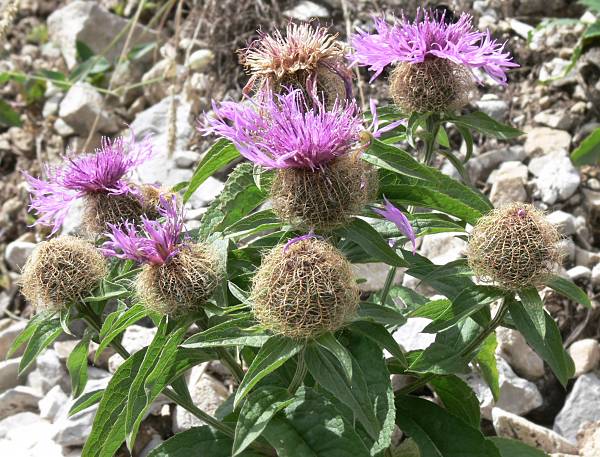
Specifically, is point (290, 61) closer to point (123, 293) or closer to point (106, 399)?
point (123, 293)

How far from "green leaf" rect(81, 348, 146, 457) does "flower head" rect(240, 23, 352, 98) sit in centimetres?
108

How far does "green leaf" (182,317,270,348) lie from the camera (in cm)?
273

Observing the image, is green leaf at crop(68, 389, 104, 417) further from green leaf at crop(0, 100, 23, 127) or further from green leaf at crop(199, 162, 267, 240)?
green leaf at crop(0, 100, 23, 127)

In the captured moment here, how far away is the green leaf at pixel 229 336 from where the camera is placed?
8.96 ft

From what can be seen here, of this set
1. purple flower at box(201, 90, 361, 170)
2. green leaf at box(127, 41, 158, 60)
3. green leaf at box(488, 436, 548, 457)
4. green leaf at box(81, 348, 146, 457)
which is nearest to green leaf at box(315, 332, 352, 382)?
purple flower at box(201, 90, 361, 170)

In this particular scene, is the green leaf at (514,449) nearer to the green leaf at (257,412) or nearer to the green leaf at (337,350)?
the green leaf at (257,412)

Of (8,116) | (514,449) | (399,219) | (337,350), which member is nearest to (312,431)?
(337,350)

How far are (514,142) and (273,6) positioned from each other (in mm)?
2199

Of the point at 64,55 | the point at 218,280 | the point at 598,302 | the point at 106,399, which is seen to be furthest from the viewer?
the point at 64,55

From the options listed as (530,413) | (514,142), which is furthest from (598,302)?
(514,142)

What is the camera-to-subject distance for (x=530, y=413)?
186 inches

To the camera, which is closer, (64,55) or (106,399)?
(106,399)

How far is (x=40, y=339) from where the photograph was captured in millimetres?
3205

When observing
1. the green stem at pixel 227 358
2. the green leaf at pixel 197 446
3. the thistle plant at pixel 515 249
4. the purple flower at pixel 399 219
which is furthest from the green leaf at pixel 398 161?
the green leaf at pixel 197 446
